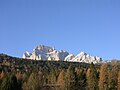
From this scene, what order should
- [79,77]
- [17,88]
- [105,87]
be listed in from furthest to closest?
[79,77], [17,88], [105,87]

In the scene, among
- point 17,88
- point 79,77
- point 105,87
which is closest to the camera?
point 105,87

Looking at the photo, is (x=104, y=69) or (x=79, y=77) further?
(x=79, y=77)

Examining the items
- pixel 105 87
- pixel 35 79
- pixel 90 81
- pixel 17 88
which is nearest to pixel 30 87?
pixel 35 79

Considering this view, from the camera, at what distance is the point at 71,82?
6289 inches

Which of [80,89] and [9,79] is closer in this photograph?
[9,79]

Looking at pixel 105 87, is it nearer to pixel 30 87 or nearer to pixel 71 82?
pixel 71 82

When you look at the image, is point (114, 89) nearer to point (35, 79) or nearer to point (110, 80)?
point (110, 80)

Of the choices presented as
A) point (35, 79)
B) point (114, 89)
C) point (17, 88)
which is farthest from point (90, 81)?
point (35, 79)

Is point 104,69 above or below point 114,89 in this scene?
above

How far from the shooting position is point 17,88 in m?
156

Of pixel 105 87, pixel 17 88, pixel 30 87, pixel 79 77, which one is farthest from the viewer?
pixel 30 87

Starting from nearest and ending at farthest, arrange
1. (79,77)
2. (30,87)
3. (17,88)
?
(17,88) < (79,77) < (30,87)

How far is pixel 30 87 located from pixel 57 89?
1688cm

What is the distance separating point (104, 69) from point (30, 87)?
58422 millimetres
